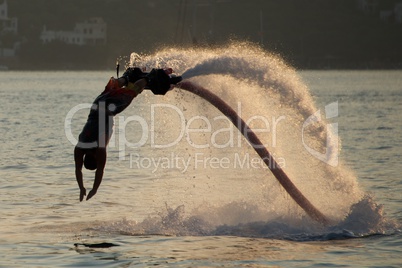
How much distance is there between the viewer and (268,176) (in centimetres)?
2356

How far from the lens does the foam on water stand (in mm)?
20891

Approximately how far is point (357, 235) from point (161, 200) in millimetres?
6304

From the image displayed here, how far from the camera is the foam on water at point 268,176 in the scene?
2089 centimetres

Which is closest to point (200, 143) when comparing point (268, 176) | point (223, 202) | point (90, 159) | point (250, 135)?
point (223, 202)

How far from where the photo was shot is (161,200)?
25.0m

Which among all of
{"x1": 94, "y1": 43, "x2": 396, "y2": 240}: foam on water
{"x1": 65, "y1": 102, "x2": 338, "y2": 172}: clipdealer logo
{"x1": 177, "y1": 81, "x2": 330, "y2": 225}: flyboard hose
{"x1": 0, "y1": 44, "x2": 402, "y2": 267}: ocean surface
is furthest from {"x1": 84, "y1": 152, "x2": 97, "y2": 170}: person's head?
{"x1": 177, "y1": 81, "x2": 330, "y2": 225}: flyboard hose

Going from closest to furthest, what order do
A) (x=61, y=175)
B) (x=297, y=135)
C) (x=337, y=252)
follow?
1. (x=337, y=252)
2. (x=297, y=135)
3. (x=61, y=175)

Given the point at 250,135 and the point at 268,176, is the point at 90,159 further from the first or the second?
the point at 268,176

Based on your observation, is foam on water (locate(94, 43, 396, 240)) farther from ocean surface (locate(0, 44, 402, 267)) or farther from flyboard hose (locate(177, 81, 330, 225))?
flyboard hose (locate(177, 81, 330, 225))

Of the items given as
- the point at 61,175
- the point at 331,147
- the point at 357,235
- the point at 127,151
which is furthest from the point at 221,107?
the point at 127,151

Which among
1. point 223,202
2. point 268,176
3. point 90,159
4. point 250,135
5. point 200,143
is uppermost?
point 200,143

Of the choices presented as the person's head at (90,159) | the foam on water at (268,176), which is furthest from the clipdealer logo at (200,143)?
the person's head at (90,159)

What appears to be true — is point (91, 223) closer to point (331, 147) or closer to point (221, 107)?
point (221, 107)

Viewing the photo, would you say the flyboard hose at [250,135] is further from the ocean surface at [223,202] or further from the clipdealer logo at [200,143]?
the ocean surface at [223,202]
